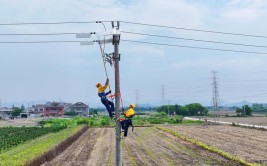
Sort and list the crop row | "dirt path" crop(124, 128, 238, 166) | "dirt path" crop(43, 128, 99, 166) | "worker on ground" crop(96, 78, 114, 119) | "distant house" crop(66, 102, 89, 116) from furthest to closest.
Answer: "distant house" crop(66, 102, 89, 116) < the crop row < "dirt path" crop(43, 128, 99, 166) < "dirt path" crop(124, 128, 238, 166) < "worker on ground" crop(96, 78, 114, 119)

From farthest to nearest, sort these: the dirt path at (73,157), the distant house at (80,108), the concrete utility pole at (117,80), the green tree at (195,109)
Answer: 1. the distant house at (80,108)
2. the green tree at (195,109)
3. the dirt path at (73,157)
4. the concrete utility pole at (117,80)

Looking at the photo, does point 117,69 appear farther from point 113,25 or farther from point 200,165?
point 200,165

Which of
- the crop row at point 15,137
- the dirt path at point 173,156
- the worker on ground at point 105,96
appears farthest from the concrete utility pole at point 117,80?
the crop row at point 15,137

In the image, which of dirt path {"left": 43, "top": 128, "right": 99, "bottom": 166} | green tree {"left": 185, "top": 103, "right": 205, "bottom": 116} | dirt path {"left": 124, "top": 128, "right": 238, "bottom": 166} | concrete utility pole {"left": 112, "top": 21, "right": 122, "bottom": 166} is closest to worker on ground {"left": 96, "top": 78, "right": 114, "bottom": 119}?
concrete utility pole {"left": 112, "top": 21, "right": 122, "bottom": 166}

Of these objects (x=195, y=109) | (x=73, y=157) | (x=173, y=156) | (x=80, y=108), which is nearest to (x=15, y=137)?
(x=73, y=157)

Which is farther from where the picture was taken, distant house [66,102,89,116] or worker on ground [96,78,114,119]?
distant house [66,102,89,116]

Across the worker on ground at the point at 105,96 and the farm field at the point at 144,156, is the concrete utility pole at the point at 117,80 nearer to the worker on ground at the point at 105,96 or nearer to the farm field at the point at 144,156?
the worker on ground at the point at 105,96

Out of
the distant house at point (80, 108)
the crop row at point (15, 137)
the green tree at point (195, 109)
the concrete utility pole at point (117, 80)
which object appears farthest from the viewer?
the distant house at point (80, 108)

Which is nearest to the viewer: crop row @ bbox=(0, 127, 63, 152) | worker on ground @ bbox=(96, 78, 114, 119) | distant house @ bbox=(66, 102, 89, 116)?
worker on ground @ bbox=(96, 78, 114, 119)

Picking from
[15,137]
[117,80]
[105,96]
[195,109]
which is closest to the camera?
[117,80]

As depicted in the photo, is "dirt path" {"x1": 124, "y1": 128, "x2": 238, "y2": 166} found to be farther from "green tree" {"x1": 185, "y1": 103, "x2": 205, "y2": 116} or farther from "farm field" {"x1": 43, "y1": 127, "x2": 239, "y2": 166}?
"green tree" {"x1": 185, "y1": 103, "x2": 205, "y2": 116}

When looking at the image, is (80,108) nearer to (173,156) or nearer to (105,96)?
(173,156)

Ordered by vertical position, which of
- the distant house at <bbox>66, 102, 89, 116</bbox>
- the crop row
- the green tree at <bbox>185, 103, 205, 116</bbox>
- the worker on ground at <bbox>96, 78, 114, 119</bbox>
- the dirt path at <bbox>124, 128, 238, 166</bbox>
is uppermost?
the distant house at <bbox>66, 102, 89, 116</bbox>

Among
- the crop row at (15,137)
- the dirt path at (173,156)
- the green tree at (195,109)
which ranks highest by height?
the green tree at (195,109)
